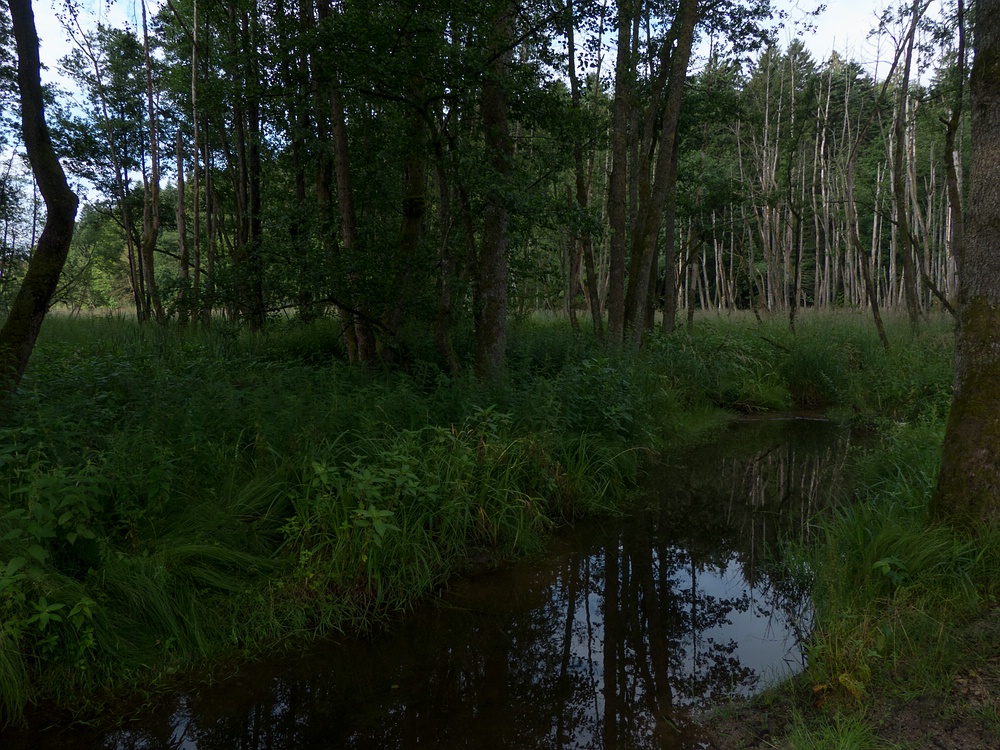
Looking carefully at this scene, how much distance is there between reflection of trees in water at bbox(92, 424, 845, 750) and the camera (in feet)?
11.2

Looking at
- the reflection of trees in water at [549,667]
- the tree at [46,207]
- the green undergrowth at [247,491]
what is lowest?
the reflection of trees in water at [549,667]

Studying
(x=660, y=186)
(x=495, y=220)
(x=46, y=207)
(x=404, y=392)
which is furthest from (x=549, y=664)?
(x=660, y=186)

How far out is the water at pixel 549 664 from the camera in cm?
340

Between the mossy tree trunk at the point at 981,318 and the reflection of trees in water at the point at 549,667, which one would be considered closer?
the reflection of trees in water at the point at 549,667

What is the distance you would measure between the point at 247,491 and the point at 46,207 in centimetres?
279

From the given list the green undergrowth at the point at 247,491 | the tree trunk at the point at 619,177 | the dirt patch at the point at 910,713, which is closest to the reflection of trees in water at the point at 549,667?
the dirt patch at the point at 910,713

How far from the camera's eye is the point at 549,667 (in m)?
4.07

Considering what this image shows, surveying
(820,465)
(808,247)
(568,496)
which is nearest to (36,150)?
(568,496)

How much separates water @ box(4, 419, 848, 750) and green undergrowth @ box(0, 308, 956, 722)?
33 centimetres

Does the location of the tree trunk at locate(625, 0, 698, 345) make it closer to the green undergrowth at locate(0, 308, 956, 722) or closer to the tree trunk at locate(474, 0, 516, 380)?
the green undergrowth at locate(0, 308, 956, 722)

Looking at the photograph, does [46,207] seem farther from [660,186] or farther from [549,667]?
[660,186]

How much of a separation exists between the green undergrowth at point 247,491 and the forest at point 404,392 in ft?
0.08

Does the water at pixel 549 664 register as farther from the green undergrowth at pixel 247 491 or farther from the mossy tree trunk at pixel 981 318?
the mossy tree trunk at pixel 981 318

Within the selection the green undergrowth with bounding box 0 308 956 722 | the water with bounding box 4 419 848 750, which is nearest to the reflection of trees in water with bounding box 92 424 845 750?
the water with bounding box 4 419 848 750
